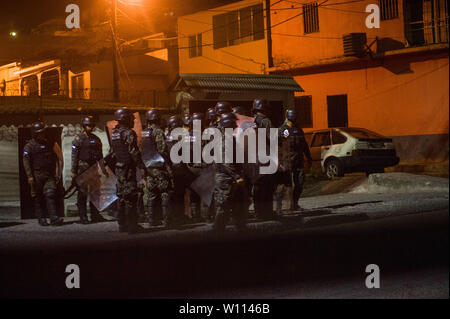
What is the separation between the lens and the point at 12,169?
13.7 metres

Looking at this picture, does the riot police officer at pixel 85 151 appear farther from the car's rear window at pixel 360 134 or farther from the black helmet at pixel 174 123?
the car's rear window at pixel 360 134

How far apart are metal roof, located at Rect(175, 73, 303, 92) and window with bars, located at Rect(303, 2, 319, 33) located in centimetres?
919

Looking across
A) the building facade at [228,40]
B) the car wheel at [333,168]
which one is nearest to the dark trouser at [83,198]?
the car wheel at [333,168]

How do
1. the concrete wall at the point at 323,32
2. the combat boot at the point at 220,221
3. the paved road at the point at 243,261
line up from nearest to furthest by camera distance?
the paved road at the point at 243,261 < the combat boot at the point at 220,221 < the concrete wall at the point at 323,32

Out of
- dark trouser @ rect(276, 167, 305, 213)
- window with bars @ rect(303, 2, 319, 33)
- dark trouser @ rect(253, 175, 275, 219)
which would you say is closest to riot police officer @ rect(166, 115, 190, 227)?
dark trouser @ rect(253, 175, 275, 219)

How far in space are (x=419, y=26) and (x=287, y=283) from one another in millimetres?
21444

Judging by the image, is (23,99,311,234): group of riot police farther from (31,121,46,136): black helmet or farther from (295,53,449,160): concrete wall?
(295,53,449,160): concrete wall

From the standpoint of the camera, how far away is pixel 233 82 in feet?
60.4

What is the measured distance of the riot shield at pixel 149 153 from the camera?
10820mm

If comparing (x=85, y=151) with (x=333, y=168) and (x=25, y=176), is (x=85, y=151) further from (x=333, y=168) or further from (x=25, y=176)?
(x=333, y=168)

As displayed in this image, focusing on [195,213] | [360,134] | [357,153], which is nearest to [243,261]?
[195,213]

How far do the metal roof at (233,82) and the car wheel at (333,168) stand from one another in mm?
2451
